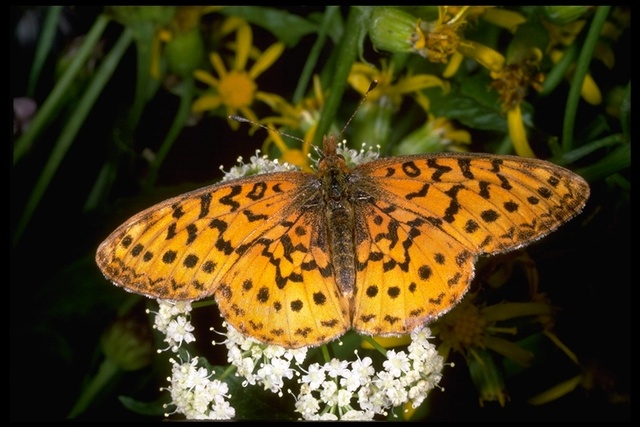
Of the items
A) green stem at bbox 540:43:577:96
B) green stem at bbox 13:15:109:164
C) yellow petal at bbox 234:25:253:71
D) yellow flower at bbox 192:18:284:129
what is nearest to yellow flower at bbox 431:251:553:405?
green stem at bbox 540:43:577:96

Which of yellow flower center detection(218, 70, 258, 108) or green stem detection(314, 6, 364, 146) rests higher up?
green stem detection(314, 6, 364, 146)

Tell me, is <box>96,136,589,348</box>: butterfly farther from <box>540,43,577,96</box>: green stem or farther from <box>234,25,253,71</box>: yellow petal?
<box>234,25,253,71</box>: yellow petal

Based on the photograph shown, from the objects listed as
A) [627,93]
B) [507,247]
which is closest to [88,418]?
[507,247]

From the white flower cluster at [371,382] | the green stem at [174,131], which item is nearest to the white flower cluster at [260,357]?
the white flower cluster at [371,382]

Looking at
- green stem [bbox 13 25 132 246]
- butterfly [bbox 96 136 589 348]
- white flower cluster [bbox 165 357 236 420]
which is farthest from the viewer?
green stem [bbox 13 25 132 246]

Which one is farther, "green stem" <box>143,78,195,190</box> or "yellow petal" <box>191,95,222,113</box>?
"yellow petal" <box>191,95,222,113</box>

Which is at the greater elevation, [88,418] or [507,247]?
[507,247]

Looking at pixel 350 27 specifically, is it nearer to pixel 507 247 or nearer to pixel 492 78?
pixel 492 78
